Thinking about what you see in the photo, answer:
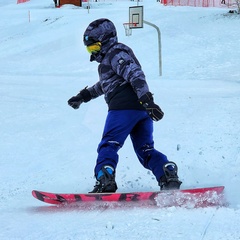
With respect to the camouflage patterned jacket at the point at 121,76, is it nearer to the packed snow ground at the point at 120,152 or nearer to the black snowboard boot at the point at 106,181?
the black snowboard boot at the point at 106,181

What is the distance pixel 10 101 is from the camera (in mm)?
10695

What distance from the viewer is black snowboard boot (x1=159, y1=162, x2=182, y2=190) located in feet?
12.1

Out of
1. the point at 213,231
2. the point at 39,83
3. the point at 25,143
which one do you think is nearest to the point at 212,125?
the point at 25,143

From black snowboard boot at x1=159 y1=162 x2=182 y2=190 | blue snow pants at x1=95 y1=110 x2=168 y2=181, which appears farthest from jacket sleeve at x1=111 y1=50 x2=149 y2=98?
black snowboard boot at x1=159 y1=162 x2=182 y2=190

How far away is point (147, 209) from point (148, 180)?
1277 millimetres

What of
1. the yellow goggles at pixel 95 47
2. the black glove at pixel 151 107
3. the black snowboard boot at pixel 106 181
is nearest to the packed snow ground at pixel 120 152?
the black snowboard boot at pixel 106 181

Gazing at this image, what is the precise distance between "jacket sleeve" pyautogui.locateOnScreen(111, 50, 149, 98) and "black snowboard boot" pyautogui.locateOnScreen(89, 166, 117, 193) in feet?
2.05

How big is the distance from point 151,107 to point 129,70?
34 cm

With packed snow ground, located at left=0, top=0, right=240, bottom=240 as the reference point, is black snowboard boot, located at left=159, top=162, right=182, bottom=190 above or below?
above

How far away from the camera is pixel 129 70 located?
143 inches

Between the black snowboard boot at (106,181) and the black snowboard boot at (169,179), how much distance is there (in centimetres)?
38

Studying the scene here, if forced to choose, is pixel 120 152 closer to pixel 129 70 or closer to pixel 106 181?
pixel 106 181

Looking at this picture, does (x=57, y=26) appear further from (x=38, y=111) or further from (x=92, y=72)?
(x=38, y=111)

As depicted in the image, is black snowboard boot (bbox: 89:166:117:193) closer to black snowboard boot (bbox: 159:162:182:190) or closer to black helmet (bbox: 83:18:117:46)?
black snowboard boot (bbox: 159:162:182:190)
